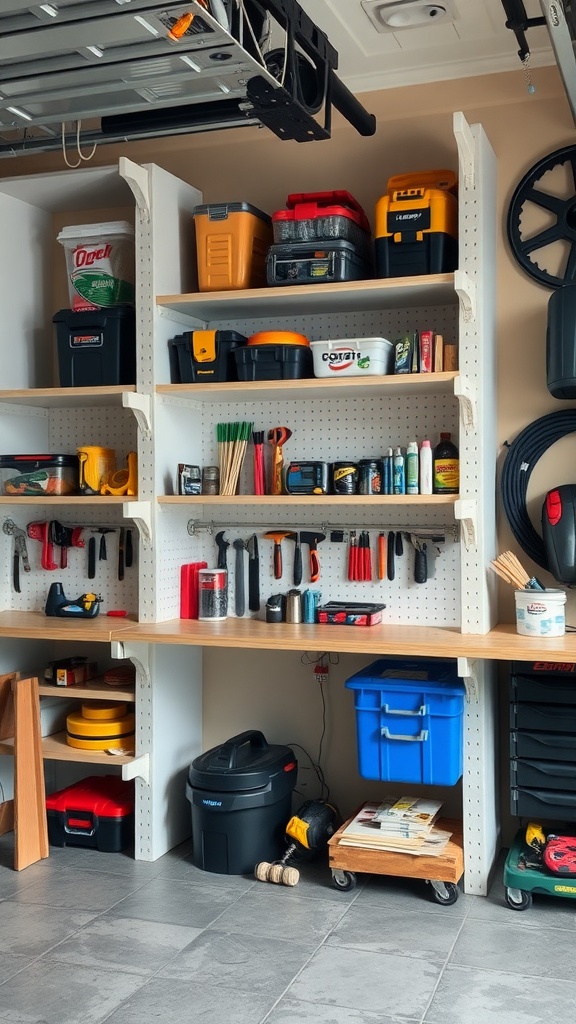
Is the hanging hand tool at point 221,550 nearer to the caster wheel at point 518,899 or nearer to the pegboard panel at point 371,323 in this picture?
the pegboard panel at point 371,323

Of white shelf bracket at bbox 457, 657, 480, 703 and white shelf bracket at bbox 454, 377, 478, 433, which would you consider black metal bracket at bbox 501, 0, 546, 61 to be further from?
white shelf bracket at bbox 457, 657, 480, 703

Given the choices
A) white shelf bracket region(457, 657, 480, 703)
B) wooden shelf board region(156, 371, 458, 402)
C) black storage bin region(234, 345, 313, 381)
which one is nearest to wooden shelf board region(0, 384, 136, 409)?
wooden shelf board region(156, 371, 458, 402)

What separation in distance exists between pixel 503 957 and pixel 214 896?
1026mm

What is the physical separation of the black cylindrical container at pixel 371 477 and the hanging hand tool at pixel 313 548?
36 centimetres

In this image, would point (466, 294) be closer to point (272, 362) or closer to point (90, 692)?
point (272, 362)

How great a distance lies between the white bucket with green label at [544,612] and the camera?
339 cm

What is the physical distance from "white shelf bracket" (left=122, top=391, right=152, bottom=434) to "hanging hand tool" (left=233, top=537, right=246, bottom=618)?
634 millimetres

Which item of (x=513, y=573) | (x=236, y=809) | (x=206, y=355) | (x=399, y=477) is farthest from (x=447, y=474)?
(x=236, y=809)

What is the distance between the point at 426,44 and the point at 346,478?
5.28ft

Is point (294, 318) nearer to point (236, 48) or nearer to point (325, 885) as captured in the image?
point (236, 48)

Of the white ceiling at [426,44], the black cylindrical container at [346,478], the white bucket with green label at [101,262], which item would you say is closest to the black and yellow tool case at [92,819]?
the black cylindrical container at [346,478]

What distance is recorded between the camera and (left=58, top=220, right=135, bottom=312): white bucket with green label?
13.3ft

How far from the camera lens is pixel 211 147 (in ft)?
14.0

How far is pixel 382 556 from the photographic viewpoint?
13.0ft
